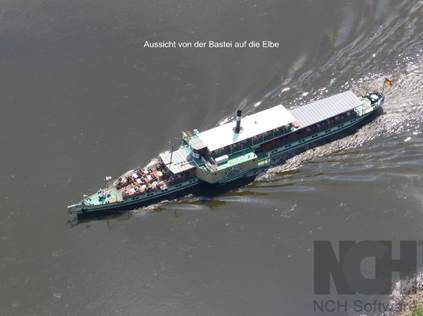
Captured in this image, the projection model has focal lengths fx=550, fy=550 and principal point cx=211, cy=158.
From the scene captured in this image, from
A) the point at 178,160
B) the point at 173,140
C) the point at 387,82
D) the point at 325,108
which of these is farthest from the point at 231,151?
the point at 387,82

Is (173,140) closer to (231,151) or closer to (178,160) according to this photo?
(178,160)

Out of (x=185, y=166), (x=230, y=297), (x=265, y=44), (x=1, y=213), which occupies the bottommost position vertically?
(x=230, y=297)

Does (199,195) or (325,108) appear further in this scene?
(325,108)

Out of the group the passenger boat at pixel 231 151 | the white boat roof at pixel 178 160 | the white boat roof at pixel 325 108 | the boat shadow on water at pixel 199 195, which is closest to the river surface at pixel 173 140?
the boat shadow on water at pixel 199 195

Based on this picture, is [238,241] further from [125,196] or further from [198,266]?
[125,196]

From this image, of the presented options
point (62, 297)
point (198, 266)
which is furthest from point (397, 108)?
point (62, 297)

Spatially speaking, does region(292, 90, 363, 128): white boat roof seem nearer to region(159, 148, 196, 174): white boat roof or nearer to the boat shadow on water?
the boat shadow on water

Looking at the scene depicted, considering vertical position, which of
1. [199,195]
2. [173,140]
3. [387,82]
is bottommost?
[199,195]
